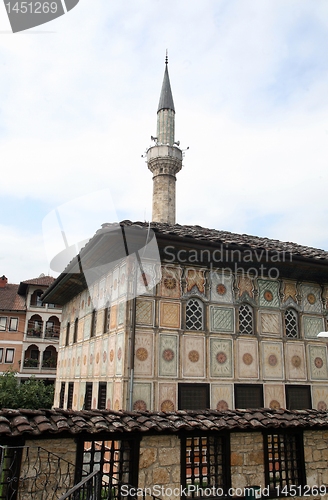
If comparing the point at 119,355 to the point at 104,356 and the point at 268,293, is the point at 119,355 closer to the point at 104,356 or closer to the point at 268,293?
the point at 104,356

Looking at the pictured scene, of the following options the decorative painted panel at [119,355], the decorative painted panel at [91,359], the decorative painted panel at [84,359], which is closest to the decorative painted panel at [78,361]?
the decorative painted panel at [84,359]

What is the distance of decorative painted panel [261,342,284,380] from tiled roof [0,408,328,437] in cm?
114

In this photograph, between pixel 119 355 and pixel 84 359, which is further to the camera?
pixel 84 359

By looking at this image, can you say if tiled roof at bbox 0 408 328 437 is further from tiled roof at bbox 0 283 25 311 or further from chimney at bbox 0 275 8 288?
chimney at bbox 0 275 8 288

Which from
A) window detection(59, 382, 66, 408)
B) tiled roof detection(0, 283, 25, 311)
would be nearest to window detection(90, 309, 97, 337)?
window detection(59, 382, 66, 408)

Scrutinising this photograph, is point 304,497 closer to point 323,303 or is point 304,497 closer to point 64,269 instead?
point 323,303

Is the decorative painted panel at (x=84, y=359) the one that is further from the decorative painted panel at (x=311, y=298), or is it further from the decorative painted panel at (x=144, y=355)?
the decorative painted panel at (x=311, y=298)

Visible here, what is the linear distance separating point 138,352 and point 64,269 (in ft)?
11.3

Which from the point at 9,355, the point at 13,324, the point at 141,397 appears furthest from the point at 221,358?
the point at 13,324

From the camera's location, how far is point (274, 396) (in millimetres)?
7797

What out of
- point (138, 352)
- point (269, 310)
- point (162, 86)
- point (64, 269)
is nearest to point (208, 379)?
point (138, 352)

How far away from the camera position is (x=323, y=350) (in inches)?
335

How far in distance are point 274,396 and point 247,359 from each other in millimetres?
874

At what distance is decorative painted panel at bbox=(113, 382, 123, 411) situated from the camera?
22.3 ft
